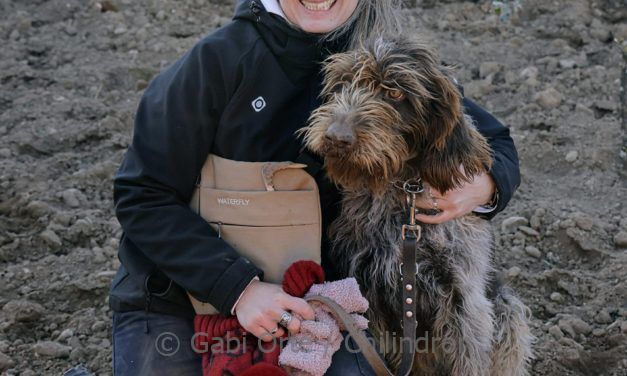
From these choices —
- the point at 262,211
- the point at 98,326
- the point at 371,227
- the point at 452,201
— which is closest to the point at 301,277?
the point at 262,211

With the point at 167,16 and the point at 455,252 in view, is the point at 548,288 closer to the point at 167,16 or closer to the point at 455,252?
the point at 455,252

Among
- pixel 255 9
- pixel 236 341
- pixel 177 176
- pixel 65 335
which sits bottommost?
pixel 65 335

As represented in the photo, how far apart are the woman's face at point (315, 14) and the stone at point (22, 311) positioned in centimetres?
185

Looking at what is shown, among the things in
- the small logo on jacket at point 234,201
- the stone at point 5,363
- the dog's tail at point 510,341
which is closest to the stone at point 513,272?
the dog's tail at point 510,341

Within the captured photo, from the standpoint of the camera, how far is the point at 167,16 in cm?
655

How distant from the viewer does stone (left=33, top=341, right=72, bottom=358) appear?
3.81 m

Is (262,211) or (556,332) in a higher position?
(262,211)

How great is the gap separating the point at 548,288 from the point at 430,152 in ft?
5.23

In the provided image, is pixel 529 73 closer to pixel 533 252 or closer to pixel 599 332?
pixel 533 252

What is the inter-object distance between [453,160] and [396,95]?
1.04ft

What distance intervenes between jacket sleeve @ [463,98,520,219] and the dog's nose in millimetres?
735

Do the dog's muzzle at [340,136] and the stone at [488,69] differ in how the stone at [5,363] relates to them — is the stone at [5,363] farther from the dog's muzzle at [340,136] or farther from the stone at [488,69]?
the stone at [488,69]

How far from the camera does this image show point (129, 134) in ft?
17.6

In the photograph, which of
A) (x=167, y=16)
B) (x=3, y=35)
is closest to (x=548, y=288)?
(x=167, y=16)
